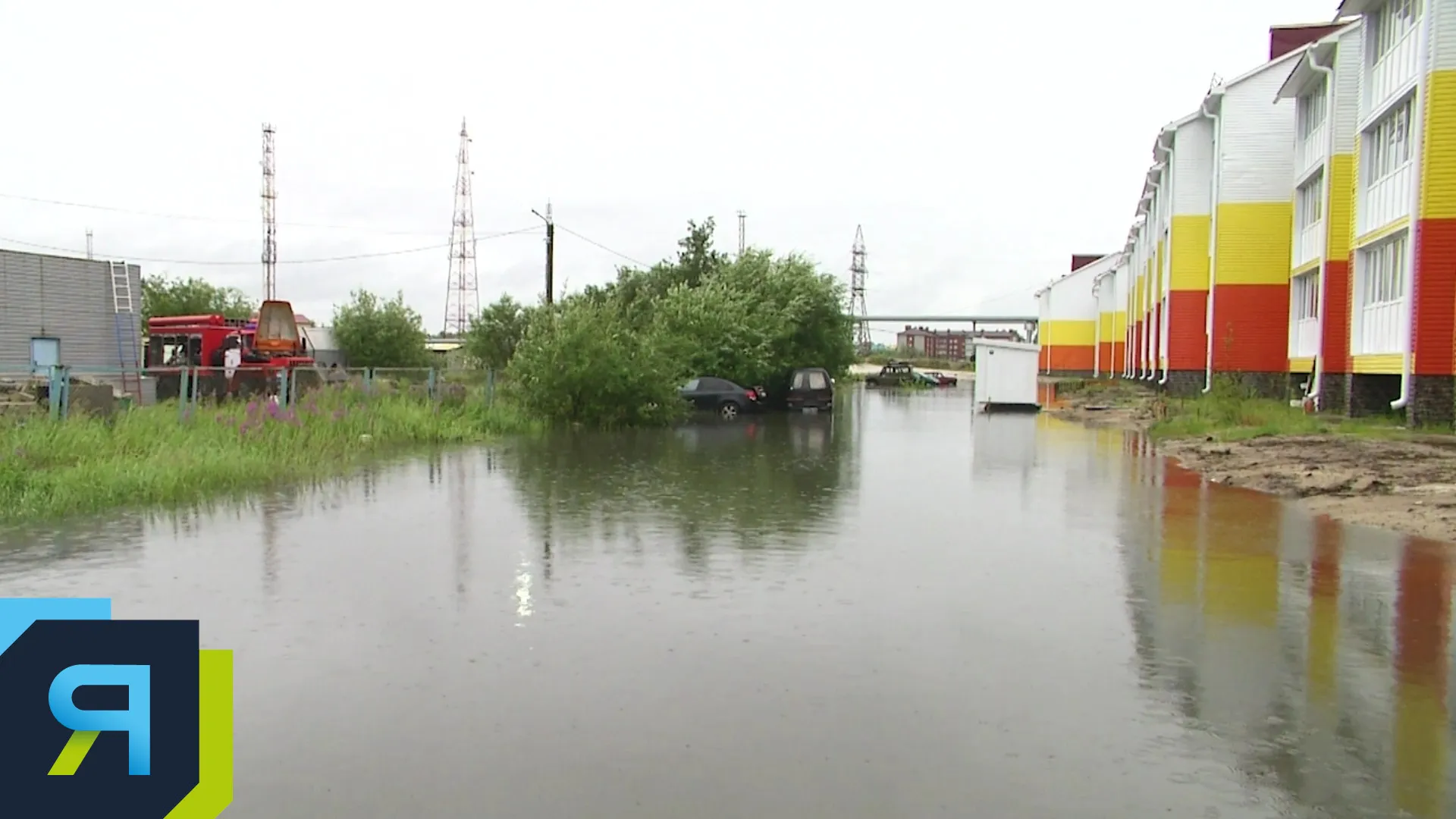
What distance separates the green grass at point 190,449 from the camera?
44.0 feet

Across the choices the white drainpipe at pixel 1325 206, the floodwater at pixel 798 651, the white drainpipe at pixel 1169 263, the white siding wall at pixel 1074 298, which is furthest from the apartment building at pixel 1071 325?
the floodwater at pixel 798 651

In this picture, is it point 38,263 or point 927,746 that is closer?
point 927,746

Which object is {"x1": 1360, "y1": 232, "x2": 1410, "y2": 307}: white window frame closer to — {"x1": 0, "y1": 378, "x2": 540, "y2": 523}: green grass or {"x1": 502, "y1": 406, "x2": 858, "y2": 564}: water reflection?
{"x1": 502, "y1": 406, "x2": 858, "y2": 564}: water reflection

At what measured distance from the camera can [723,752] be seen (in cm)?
541

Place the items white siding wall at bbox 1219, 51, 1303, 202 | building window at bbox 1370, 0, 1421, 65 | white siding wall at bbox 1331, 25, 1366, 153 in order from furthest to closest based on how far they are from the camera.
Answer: white siding wall at bbox 1219, 51, 1303, 202 < white siding wall at bbox 1331, 25, 1366, 153 < building window at bbox 1370, 0, 1421, 65

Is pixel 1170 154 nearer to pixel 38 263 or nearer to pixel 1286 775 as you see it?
pixel 38 263

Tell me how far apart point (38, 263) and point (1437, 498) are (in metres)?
34.5

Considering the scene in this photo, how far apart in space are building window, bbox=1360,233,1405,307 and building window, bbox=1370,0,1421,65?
4307 millimetres

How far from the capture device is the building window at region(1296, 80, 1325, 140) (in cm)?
3084

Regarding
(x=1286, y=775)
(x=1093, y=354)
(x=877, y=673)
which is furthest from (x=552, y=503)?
(x=1093, y=354)

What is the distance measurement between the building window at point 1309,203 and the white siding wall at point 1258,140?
2.98 metres

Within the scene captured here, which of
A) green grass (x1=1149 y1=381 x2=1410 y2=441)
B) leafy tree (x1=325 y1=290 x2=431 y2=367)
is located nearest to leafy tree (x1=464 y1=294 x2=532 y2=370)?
leafy tree (x1=325 y1=290 x2=431 y2=367)

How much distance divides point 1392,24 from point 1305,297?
9.05 m

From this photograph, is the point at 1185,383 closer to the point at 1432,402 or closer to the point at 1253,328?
the point at 1253,328
